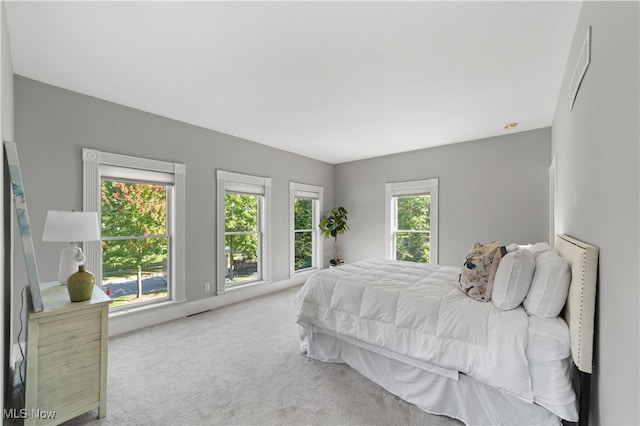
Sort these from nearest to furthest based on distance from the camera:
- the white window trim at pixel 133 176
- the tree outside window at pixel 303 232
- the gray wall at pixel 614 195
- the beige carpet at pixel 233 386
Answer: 1. the gray wall at pixel 614 195
2. the beige carpet at pixel 233 386
3. the white window trim at pixel 133 176
4. the tree outside window at pixel 303 232

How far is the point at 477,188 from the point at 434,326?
3.40 metres

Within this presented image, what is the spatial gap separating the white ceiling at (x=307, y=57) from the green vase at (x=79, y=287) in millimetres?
1707

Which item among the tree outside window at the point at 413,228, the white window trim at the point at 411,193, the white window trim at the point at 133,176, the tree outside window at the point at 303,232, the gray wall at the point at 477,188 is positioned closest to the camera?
the white window trim at the point at 133,176

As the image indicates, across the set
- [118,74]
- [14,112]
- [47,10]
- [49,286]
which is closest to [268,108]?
[118,74]

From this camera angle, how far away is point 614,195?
1.12 m

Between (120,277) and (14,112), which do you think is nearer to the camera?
(14,112)

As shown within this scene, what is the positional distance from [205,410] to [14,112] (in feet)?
10.1

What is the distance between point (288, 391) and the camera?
7.14 feet

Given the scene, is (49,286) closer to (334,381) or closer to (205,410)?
(205,410)

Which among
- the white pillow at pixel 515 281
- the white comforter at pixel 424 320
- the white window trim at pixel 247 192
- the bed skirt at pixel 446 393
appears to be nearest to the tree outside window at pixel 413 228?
the white comforter at pixel 424 320

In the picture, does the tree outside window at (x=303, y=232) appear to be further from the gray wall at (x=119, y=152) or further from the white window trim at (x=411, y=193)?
the white window trim at (x=411, y=193)

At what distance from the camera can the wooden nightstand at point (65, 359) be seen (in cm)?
165

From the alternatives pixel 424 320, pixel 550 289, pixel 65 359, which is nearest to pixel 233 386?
pixel 65 359

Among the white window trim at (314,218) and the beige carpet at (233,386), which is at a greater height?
the white window trim at (314,218)
